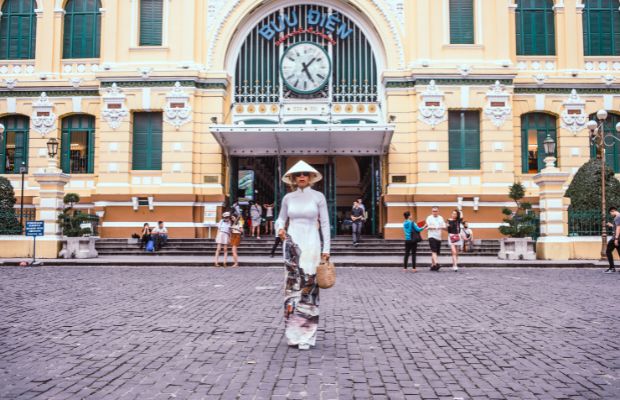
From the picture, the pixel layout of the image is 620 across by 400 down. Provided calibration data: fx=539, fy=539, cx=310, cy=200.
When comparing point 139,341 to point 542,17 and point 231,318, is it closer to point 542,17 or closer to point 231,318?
point 231,318

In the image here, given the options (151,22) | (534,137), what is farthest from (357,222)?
(151,22)

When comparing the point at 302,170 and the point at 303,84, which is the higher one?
the point at 303,84

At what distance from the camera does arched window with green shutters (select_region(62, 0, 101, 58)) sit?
24.8 m

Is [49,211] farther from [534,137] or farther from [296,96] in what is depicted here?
[534,137]

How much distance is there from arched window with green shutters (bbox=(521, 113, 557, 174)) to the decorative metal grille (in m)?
6.97

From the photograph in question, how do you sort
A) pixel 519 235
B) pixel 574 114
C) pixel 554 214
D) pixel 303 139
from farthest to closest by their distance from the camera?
pixel 574 114
pixel 303 139
pixel 519 235
pixel 554 214

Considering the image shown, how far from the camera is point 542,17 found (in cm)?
2450

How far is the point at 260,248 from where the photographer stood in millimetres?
21078

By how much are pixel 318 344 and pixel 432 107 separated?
18175 millimetres

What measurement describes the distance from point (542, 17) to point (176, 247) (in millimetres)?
19115

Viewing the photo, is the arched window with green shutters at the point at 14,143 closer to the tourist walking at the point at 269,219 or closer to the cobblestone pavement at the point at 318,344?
the tourist walking at the point at 269,219

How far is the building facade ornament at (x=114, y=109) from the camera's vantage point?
912 inches

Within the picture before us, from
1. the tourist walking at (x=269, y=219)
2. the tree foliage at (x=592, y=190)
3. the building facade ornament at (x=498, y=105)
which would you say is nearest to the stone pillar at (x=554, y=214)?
the tree foliage at (x=592, y=190)

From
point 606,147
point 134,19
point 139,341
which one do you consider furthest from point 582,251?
point 134,19
